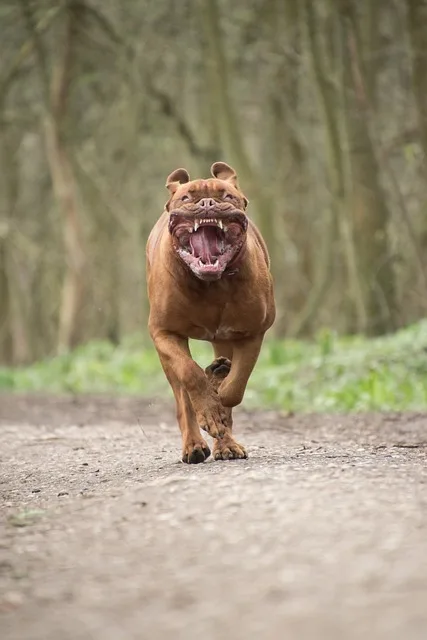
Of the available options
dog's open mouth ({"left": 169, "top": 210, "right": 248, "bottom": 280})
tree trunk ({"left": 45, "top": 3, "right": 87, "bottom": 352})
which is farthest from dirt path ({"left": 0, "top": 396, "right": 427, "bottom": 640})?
tree trunk ({"left": 45, "top": 3, "right": 87, "bottom": 352})

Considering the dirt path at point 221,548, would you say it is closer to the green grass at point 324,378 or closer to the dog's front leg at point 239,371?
the dog's front leg at point 239,371

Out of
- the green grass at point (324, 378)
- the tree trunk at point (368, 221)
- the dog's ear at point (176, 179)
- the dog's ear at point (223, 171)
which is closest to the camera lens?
the dog's ear at point (176, 179)

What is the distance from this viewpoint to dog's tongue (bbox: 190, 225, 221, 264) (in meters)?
7.39

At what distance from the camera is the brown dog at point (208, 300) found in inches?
291

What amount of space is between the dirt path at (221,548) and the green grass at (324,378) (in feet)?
16.3

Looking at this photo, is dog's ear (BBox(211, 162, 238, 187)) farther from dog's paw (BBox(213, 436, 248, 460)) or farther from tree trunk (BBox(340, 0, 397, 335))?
tree trunk (BBox(340, 0, 397, 335))

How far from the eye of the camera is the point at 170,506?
5953 millimetres

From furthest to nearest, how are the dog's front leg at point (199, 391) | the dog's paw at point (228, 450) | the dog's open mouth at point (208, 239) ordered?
1. the dog's paw at point (228, 450)
2. the dog's front leg at point (199, 391)
3. the dog's open mouth at point (208, 239)

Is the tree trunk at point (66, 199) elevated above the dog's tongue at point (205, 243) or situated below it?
above

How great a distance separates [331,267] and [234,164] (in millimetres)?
2778

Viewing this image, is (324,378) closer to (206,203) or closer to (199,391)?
(199,391)

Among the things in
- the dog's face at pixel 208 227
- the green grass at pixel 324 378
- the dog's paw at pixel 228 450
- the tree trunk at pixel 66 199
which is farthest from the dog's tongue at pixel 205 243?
the tree trunk at pixel 66 199

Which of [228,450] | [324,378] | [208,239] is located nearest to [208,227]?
[208,239]

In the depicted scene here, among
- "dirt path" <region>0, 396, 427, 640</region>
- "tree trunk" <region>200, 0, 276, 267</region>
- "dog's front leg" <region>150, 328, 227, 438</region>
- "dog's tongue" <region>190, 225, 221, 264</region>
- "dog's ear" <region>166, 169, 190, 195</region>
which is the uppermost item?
"tree trunk" <region>200, 0, 276, 267</region>
